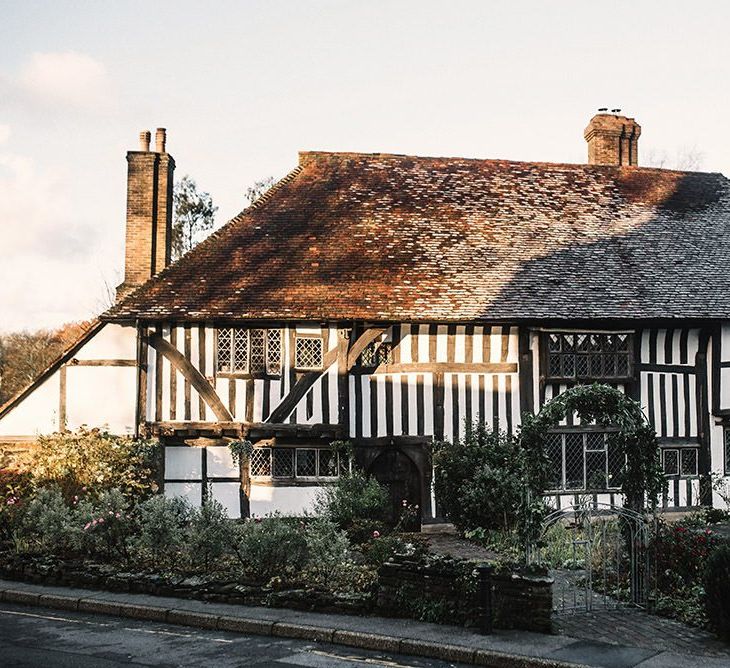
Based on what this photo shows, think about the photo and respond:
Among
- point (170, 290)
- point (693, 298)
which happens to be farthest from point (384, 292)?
point (693, 298)

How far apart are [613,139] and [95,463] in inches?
654

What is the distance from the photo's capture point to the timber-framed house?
17.5m

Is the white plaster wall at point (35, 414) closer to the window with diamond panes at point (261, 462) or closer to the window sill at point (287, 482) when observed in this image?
the window with diamond panes at point (261, 462)

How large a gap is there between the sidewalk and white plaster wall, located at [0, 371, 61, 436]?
662 cm

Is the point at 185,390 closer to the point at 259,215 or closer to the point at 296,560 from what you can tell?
the point at 259,215

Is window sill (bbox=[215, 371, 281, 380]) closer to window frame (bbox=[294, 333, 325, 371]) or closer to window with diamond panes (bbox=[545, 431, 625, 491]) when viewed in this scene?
window frame (bbox=[294, 333, 325, 371])

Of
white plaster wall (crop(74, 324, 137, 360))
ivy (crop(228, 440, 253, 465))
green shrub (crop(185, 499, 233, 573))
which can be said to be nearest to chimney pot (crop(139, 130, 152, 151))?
white plaster wall (crop(74, 324, 137, 360))

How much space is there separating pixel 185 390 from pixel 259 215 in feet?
16.9

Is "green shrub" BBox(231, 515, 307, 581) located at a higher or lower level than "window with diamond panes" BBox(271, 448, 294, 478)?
lower

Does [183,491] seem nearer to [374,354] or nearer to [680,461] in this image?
[374,354]

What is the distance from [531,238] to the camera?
20203 millimetres

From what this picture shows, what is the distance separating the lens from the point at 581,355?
18.2 metres

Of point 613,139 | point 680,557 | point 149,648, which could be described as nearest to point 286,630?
point 149,648

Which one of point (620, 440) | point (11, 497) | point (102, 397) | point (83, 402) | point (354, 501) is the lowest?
point (354, 501)
